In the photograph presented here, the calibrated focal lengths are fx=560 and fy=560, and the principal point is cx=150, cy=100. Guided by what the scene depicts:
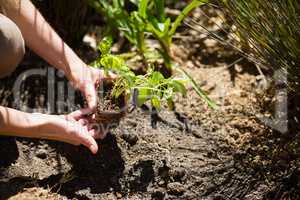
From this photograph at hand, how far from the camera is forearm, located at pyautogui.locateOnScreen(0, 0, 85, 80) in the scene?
5.44ft

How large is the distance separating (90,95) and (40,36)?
0.24 meters

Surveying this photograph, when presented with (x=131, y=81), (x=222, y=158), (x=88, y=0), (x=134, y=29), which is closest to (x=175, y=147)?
(x=222, y=158)

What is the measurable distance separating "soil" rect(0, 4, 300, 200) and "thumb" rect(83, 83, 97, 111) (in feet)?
0.47

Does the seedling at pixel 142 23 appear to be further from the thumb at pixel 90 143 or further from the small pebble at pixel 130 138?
the thumb at pixel 90 143

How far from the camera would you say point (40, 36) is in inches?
67.0

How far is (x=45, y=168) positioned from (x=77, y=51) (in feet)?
1.84

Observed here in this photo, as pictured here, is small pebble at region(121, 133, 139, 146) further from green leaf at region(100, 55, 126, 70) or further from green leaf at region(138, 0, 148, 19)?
green leaf at region(138, 0, 148, 19)

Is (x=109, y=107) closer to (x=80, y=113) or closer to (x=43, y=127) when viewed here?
(x=80, y=113)

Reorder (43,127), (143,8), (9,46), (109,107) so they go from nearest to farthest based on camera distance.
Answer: (9,46), (43,127), (109,107), (143,8)

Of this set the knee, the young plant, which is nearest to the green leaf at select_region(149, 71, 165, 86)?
the young plant

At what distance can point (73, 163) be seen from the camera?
169 cm

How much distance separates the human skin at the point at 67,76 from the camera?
5.02 feet

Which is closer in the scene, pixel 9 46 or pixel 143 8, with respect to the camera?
pixel 9 46

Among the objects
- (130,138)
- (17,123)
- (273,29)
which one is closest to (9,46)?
(17,123)
